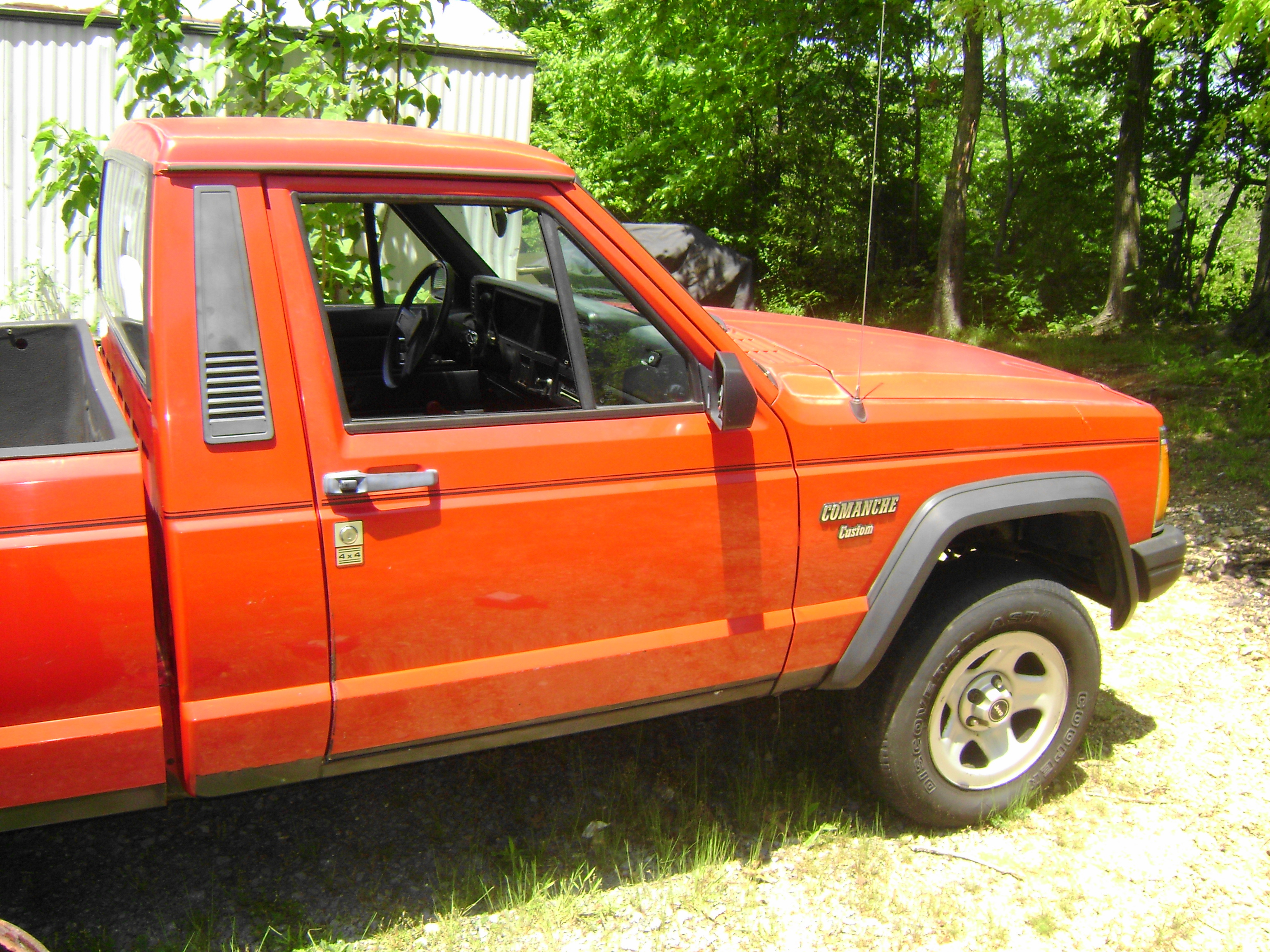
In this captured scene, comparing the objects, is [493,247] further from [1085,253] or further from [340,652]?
[1085,253]

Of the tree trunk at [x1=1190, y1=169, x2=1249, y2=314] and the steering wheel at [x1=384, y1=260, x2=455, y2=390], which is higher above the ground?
the tree trunk at [x1=1190, y1=169, x2=1249, y2=314]

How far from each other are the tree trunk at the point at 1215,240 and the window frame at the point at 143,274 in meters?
13.6

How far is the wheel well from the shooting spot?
10.5 feet

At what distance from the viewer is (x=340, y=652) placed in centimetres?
227

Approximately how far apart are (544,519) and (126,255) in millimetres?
1251

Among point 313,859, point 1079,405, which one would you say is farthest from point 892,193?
point 313,859

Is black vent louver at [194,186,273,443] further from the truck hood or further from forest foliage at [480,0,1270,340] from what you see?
forest foliage at [480,0,1270,340]

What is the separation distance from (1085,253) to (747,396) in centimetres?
1410

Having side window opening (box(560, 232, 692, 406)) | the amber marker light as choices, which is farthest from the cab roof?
the amber marker light

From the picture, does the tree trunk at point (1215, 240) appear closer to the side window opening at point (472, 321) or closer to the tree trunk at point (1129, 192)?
the tree trunk at point (1129, 192)

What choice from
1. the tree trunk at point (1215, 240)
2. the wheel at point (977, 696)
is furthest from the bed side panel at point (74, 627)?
the tree trunk at point (1215, 240)

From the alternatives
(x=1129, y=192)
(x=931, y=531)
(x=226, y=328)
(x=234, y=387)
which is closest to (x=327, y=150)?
(x=226, y=328)

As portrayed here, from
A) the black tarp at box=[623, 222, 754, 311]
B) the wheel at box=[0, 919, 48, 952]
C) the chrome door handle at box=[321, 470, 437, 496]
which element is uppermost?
the black tarp at box=[623, 222, 754, 311]

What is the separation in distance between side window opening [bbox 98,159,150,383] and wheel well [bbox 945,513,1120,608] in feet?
7.59
